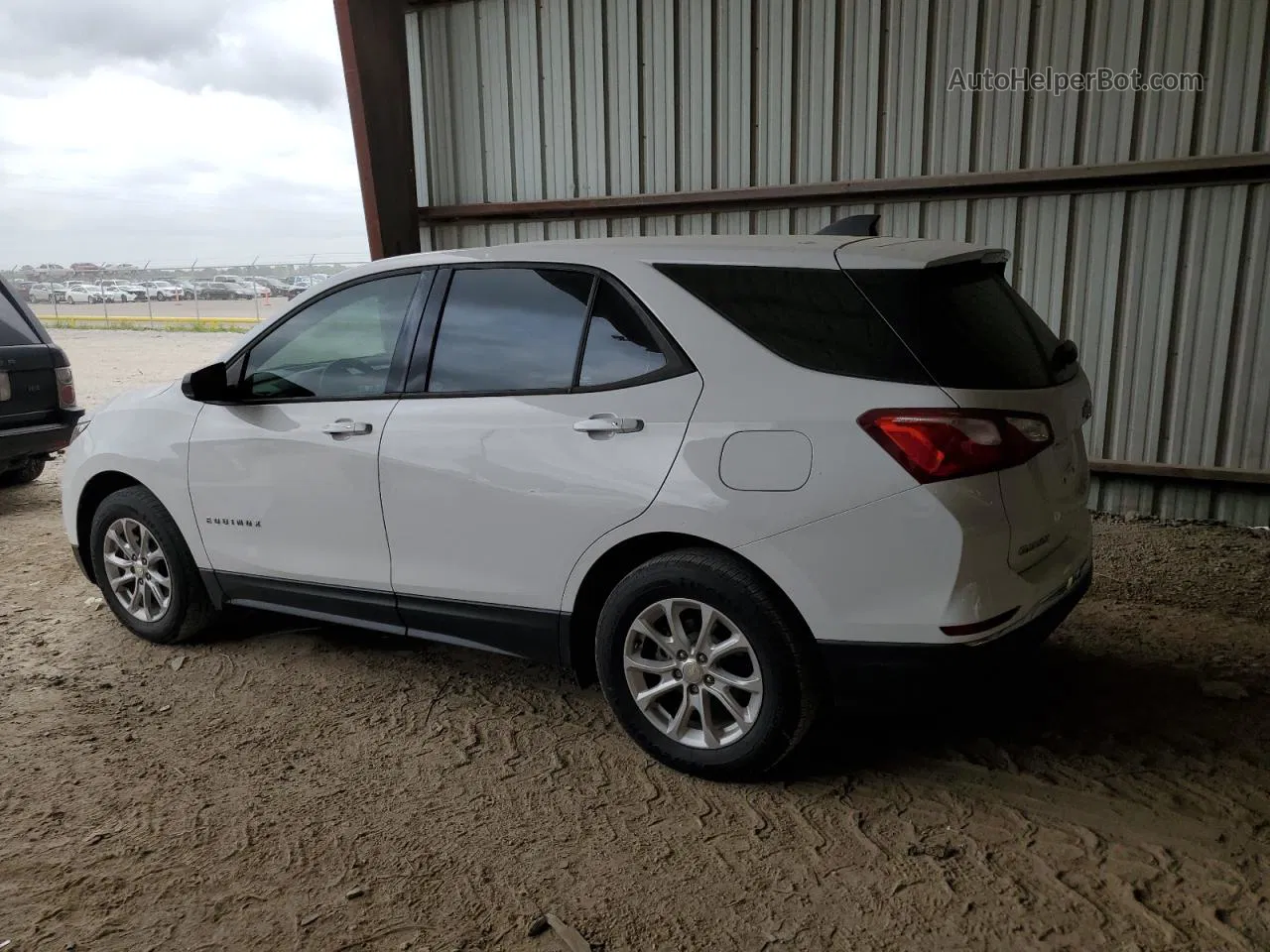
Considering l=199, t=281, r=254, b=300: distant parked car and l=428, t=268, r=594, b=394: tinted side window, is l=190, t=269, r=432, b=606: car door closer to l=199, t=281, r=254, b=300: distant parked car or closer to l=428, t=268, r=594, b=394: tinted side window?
l=428, t=268, r=594, b=394: tinted side window

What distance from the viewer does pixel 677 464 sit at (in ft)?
10.0

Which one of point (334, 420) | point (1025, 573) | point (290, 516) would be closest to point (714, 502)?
point (1025, 573)

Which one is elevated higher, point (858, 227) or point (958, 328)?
point (858, 227)

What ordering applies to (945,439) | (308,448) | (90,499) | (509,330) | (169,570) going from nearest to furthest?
(945,439) → (509,330) → (308,448) → (169,570) → (90,499)

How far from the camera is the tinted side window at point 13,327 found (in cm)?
752

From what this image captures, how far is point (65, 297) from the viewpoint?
129 feet

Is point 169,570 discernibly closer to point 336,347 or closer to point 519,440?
point 336,347

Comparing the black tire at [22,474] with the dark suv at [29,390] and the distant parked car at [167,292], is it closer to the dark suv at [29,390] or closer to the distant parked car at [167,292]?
the dark suv at [29,390]

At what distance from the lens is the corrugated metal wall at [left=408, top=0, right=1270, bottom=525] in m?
6.48

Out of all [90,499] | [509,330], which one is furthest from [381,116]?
[509,330]

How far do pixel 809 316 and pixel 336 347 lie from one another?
2059 mm

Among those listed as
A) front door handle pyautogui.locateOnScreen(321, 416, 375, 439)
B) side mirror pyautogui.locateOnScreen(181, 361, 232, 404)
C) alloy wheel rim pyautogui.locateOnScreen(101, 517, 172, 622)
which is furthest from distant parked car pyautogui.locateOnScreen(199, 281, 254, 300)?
front door handle pyautogui.locateOnScreen(321, 416, 375, 439)

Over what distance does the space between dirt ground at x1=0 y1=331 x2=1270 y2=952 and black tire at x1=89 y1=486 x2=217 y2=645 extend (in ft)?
0.46

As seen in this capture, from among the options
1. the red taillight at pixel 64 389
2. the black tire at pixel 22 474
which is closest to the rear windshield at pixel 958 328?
the red taillight at pixel 64 389
